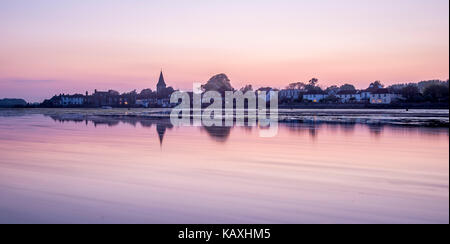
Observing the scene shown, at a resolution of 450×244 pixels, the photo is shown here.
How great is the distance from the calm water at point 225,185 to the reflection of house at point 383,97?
361 ft

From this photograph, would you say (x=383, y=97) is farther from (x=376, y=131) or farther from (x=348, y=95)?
(x=376, y=131)

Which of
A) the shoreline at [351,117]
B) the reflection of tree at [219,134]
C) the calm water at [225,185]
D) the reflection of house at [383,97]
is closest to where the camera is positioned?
the calm water at [225,185]

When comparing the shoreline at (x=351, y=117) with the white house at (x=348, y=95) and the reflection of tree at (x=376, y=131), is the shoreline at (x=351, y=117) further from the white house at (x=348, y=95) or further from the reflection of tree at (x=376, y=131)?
the white house at (x=348, y=95)

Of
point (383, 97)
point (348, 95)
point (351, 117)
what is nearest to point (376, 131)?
point (351, 117)

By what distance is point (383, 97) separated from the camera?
4811 inches

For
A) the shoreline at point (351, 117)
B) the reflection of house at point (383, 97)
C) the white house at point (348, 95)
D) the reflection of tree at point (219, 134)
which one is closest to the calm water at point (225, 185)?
the reflection of tree at point (219, 134)

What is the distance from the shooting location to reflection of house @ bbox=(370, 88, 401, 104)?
389 ft

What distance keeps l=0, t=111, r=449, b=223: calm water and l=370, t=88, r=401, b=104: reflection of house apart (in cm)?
10989

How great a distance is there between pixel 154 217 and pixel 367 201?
151 inches

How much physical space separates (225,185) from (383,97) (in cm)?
12212

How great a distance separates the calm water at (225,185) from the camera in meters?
6.87

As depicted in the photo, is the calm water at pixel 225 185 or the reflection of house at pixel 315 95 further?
the reflection of house at pixel 315 95

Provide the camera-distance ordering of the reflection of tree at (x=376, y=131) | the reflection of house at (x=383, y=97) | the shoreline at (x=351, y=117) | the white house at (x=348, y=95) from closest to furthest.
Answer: the reflection of tree at (x=376, y=131) → the shoreline at (x=351, y=117) → the reflection of house at (x=383, y=97) → the white house at (x=348, y=95)
